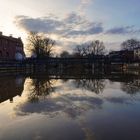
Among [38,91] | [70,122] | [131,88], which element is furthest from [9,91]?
[70,122]

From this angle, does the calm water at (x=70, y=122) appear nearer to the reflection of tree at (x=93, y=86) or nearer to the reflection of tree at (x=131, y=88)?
the reflection of tree at (x=131, y=88)

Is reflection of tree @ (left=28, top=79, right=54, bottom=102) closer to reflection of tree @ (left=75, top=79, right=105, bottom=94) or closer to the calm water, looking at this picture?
the calm water

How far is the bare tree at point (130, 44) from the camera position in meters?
168

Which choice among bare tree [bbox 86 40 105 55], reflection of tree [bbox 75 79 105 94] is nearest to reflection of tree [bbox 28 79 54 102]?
reflection of tree [bbox 75 79 105 94]

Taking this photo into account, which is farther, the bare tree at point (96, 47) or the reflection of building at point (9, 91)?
the bare tree at point (96, 47)

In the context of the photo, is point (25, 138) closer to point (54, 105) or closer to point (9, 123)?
point (9, 123)

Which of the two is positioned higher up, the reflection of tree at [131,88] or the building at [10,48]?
the building at [10,48]

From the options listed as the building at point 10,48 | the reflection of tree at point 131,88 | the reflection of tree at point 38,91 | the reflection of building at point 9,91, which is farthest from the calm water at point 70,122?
the building at point 10,48

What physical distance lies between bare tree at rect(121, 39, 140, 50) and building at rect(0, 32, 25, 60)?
258 ft

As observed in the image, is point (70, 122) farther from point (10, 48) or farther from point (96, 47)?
point (96, 47)

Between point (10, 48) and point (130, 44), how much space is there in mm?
94011

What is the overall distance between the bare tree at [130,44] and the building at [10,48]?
78.6 m

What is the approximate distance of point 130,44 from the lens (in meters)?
172

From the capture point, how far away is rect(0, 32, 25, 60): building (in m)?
85.9
